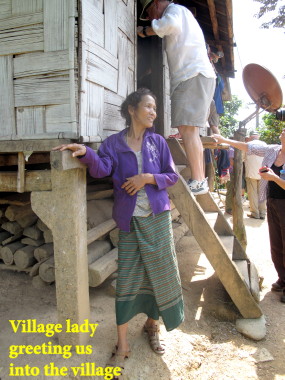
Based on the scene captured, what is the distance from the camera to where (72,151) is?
1.99 m

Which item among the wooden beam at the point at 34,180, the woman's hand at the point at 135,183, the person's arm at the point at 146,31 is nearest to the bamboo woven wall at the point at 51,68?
the wooden beam at the point at 34,180

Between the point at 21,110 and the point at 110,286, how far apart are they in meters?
1.95

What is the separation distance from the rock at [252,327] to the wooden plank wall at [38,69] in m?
2.39

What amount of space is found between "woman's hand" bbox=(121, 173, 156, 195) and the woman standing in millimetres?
1636

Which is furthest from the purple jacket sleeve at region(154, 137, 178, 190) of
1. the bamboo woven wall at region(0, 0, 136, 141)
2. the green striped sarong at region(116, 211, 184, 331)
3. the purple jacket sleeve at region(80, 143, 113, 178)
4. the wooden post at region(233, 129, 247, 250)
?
the wooden post at region(233, 129, 247, 250)

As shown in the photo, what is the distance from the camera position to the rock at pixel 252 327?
293cm

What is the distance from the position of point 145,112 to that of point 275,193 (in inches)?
83.9

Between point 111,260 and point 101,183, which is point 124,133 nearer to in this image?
point 111,260

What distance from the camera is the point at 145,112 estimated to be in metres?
2.24

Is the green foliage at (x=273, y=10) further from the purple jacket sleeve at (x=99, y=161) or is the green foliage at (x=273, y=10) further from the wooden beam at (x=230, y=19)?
the purple jacket sleeve at (x=99, y=161)

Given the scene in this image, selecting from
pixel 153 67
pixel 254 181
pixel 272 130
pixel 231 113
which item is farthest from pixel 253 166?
pixel 231 113

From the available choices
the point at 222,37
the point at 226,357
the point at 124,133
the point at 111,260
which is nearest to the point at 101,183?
the point at 111,260

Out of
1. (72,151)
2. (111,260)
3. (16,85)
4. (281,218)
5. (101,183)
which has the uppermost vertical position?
(16,85)

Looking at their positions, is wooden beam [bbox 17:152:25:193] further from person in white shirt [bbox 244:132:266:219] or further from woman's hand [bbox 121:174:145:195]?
person in white shirt [bbox 244:132:266:219]
